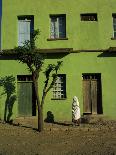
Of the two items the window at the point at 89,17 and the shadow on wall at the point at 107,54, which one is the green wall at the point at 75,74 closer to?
the shadow on wall at the point at 107,54

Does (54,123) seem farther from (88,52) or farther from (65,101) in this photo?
(88,52)

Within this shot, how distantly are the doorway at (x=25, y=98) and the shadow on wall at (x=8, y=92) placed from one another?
430mm

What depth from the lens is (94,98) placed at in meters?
22.5

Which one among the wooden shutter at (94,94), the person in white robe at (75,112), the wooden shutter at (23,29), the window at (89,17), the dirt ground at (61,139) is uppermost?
the window at (89,17)

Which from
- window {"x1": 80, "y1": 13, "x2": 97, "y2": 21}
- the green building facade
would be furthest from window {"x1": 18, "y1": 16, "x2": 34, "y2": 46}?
window {"x1": 80, "y1": 13, "x2": 97, "y2": 21}

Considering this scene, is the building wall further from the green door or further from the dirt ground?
the dirt ground

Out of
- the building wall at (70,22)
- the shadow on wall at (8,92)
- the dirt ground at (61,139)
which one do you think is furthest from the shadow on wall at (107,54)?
the shadow on wall at (8,92)

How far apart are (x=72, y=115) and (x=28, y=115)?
9.68ft

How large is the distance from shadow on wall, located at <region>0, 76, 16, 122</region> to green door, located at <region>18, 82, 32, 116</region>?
0.46 meters

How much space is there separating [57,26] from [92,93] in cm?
444

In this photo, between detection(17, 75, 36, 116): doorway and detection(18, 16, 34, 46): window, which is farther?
detection(18, 16, 34, 46): window

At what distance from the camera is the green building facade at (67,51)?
22000 mm

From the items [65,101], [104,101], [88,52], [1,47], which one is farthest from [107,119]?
[1,47]

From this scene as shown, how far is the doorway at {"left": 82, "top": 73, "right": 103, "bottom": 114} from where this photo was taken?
22359mm
